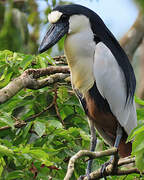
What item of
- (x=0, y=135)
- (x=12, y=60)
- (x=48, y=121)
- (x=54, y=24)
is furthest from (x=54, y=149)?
(x=54, y=24)

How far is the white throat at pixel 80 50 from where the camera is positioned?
240cm

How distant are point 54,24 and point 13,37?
11.3ft

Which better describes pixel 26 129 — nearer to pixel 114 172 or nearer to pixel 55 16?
pixel 114 172

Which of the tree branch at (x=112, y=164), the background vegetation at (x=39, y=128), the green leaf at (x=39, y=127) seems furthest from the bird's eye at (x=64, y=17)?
the tree branch at (x=112, y=164)

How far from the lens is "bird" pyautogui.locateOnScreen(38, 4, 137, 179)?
7.86 ft

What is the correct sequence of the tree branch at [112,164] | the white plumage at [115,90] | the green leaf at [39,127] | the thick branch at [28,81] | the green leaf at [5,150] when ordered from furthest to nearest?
the white plumage at [115,90], the green leaf at [39,127], the thick branch at [28,81], the green leaf at [5,150], the tree branch at [112,164]

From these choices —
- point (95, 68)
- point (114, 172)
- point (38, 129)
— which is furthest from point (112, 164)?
point (95, 68)

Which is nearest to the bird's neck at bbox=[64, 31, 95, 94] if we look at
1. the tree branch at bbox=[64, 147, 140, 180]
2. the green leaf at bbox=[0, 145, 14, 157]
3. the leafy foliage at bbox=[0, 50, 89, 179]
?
the leafy foliage at bbox=[0, 50, 89, 179]

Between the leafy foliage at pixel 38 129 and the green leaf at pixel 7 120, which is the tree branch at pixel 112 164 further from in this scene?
Result: the green leaf at pixel 7 120

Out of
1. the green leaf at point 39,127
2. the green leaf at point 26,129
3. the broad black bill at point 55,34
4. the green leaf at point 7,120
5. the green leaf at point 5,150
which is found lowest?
the green leaf at point 26,129

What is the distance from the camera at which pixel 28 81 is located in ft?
6.72

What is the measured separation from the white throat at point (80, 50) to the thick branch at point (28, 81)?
15 centimetres

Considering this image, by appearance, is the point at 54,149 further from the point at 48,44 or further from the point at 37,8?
the point at 37,8

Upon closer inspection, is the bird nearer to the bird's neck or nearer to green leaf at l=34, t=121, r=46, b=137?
the bird's neck
